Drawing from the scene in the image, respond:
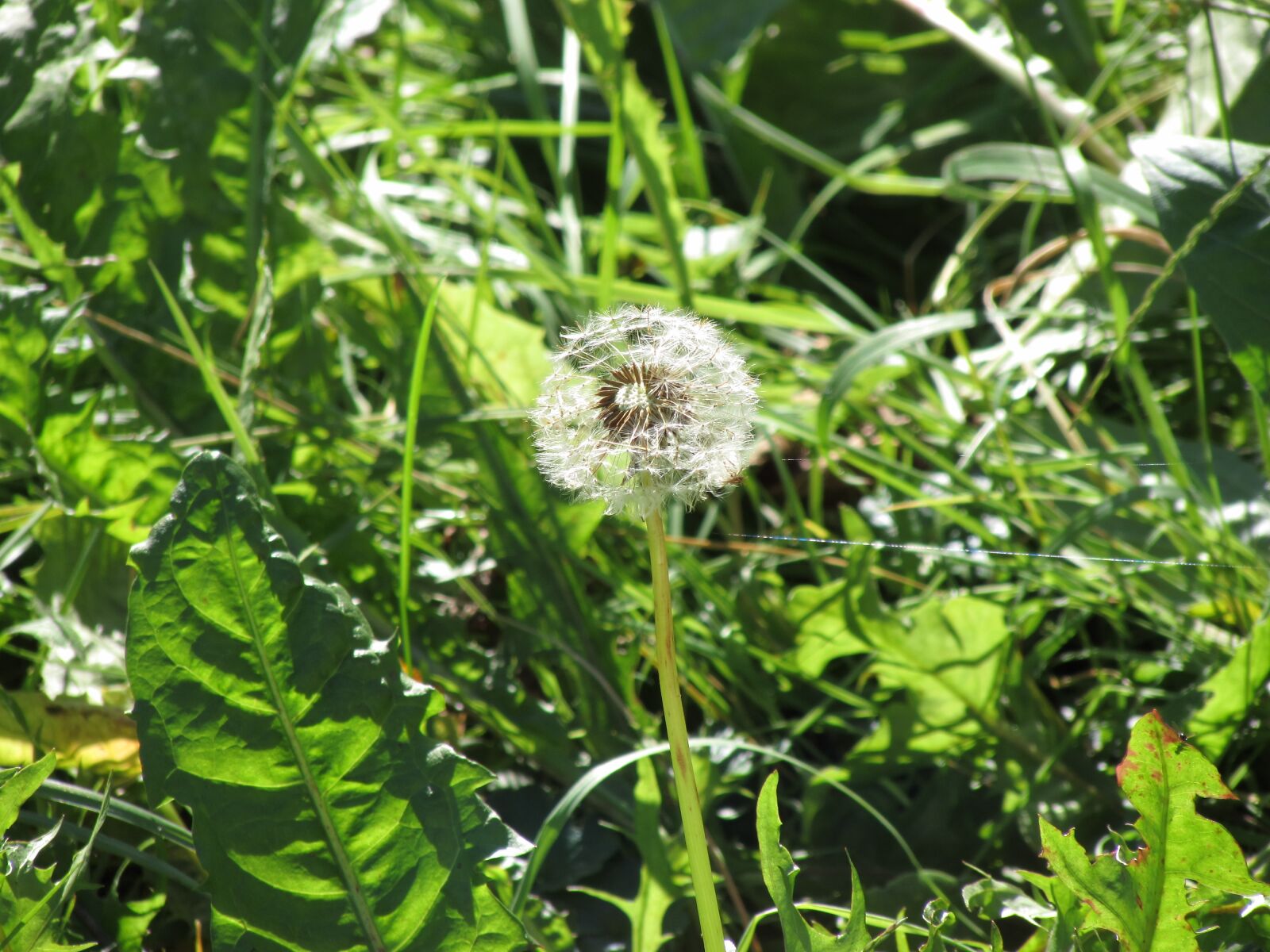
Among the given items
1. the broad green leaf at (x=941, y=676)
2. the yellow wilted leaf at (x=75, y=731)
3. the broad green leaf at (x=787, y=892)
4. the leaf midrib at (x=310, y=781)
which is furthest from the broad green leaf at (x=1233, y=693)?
the yellow wilted leaf at (x=75, y=731)

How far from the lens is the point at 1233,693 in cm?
118

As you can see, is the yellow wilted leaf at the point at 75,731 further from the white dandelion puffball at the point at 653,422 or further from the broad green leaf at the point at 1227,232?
the broad green leaf at the point at 1227,232

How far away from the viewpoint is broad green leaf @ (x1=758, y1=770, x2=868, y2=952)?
2.64 feet

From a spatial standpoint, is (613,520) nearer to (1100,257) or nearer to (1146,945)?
(1100,257)

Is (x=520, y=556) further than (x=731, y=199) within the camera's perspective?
No

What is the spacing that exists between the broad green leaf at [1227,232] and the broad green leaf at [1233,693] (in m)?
0.29

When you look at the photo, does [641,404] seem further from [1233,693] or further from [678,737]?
[1233,693]

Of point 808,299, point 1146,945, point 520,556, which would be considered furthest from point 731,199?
point 1146,945

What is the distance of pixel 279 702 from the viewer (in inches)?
38.3

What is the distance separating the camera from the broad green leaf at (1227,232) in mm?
1172

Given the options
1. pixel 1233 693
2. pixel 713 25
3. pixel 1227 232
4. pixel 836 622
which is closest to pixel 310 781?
pixel 836 622

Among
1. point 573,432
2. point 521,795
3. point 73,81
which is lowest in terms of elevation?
point 521,795

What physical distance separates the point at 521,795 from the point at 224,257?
91cm

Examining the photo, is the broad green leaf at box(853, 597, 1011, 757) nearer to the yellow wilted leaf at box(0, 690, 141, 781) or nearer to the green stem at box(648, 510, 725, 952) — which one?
the green stem at box(648, 510, 725, 952)
